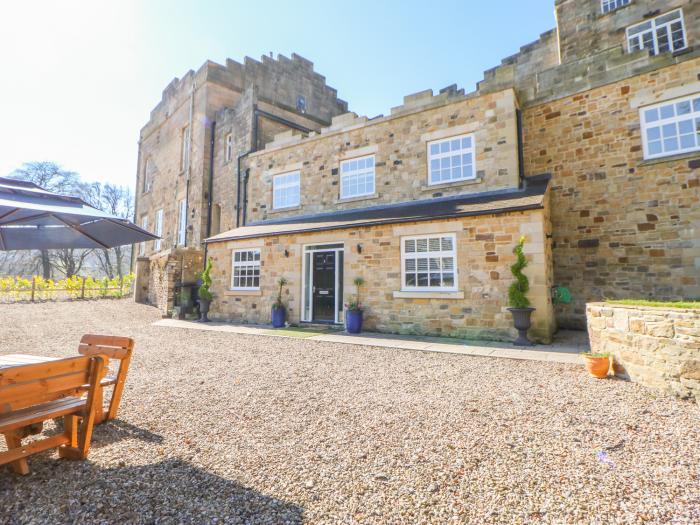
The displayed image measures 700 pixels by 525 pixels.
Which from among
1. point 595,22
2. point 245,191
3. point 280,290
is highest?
point 595,22

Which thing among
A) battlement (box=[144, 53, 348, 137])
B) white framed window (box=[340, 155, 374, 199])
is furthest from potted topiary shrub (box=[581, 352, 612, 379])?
battlement (box=[144, 53, 348, 137])

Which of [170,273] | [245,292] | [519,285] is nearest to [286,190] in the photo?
[245,292]

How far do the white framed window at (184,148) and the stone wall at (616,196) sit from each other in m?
17.0

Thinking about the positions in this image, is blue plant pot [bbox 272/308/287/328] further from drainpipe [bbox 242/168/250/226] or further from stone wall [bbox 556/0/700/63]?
stone wall [bbox 556/0/700/63]

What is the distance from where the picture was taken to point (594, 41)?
12.1 meters

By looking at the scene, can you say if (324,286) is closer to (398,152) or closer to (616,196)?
(398,152)

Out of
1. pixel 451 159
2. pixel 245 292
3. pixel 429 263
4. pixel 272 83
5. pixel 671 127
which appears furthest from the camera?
pixel 272 83

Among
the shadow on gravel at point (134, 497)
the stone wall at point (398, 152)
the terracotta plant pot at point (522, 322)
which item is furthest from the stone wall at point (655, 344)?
the stone wall at point (398, 152)

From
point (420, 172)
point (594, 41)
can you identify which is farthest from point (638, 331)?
point (594, 41)

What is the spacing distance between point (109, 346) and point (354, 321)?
20.5 feet

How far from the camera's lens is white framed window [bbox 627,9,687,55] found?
10734 mm

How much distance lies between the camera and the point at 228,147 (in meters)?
17.0

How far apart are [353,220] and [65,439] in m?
8.41

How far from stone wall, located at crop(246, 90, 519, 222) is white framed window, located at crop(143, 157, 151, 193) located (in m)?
13.4
